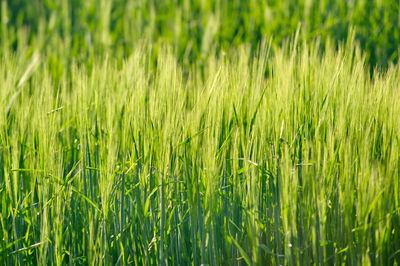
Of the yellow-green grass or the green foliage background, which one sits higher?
the green foliage background

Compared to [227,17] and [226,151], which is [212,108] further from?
[227,17]

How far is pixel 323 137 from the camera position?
5.02ft

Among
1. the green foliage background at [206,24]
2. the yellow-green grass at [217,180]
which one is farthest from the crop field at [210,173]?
the green foliage background at [206,24]

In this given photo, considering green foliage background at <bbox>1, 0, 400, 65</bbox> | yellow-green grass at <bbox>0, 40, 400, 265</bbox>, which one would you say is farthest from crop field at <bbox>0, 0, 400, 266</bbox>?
green foliage background at <bbox>1, 0, 400, 65</bbox>

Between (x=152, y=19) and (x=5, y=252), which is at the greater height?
(x=152, y=19)

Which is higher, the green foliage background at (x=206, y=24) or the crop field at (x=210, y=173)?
the green foliage background at (x=206, y=24)

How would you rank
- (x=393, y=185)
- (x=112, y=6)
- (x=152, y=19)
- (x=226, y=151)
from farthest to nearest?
(x=112, y=6)
(x=152, y=19)
(x=226, y=151)
(x=393, y=185)

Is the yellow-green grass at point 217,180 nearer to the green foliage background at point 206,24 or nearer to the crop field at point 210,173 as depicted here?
the crop field at point 210,173

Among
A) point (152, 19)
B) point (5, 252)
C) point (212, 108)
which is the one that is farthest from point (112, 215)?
point (152, 19)

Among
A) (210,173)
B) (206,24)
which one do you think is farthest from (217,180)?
(206,24)

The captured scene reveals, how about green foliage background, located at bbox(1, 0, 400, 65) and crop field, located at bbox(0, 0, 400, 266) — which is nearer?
crop field, located at bbox(0, 0, 400, 266)

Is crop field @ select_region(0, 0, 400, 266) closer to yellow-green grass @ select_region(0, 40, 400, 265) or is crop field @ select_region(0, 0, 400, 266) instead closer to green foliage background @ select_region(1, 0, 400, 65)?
yellow-green grass @ select_region(0, 40, 400, 265)

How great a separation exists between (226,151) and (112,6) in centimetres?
184

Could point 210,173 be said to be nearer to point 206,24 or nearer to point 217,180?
point 217,180
